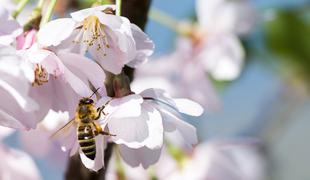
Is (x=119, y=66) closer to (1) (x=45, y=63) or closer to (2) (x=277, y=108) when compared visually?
(1) (x=45, y=63)

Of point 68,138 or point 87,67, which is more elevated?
point 87,67

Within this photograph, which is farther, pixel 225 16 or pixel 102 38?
pixel 225 16

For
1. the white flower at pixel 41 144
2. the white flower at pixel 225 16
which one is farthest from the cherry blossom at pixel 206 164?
the white flower at pixel 225 16

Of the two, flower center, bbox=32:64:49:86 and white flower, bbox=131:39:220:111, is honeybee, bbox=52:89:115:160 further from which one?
white flower, bbox=131:39:220:111

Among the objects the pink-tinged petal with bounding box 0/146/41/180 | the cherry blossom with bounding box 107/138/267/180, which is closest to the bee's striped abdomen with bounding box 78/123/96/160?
the pink-tinged petal with bounding box 0/146/41/180

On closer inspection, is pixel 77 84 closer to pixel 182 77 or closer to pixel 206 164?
pixel 206 164

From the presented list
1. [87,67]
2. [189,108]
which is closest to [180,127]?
[189,108]
